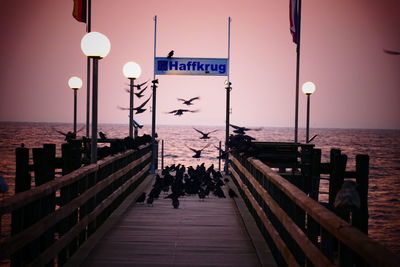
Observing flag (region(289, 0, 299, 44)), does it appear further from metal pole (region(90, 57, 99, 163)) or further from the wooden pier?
metal pole (region(90, 57, 99, 163))

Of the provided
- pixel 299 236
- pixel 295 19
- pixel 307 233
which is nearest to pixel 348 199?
pixel 299 236

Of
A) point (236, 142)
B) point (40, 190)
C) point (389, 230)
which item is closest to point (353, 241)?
point (40, 190)

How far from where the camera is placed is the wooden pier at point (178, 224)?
380 cm

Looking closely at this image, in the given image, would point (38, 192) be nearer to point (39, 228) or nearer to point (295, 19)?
point (39, 228)

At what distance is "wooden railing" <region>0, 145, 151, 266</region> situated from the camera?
3.93 metres

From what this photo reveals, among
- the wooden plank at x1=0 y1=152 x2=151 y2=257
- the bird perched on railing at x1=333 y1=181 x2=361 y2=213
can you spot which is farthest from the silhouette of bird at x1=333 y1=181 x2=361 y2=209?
the wooden plank at x1=0 y1=152 x2=151 y2=257

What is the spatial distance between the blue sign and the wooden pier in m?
6.17

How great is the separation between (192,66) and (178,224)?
28.5 feet

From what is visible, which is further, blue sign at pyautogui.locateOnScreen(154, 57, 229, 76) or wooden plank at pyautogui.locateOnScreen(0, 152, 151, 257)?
blue sign at pyautogui.locateOnScreen(154, 57, 229, 76)

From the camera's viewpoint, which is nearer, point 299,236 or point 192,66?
point 299,236

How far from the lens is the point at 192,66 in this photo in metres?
16.0

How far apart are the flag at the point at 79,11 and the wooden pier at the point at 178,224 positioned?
172 inches

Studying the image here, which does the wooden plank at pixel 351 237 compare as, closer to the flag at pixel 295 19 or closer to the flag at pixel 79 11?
the flag at pixel 79 11

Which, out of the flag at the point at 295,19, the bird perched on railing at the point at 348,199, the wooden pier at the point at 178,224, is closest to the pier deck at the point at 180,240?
the wooden pier at the point at 178,224
